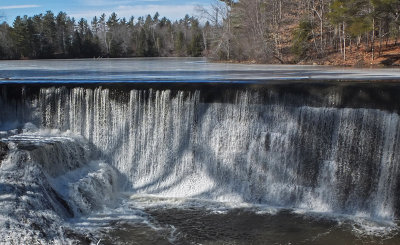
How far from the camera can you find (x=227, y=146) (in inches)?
414

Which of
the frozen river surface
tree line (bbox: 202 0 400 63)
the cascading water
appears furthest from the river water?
tree line (bbox: 202 0 400 63)

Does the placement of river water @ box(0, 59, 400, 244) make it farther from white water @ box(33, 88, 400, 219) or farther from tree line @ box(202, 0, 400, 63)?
tree line @ box(202, 0, 400, 63)

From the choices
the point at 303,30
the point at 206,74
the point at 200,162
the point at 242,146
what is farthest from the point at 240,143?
the point at 303,30

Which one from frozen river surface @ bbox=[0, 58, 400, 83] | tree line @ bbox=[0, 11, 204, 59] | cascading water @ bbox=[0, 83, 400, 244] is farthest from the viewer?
tree line @ bbox=[0, 11, 204, 59]

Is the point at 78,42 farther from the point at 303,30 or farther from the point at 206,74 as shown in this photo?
the point at 206,74

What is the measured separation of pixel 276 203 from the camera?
967cm

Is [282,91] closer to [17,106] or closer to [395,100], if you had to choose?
[395,100]

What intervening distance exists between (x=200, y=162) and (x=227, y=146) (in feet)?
2.68

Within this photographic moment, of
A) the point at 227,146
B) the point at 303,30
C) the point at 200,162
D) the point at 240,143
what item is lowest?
the point at 200,162

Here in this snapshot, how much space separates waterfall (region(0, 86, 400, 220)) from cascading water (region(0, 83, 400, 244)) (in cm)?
2

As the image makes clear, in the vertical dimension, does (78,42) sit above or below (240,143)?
above

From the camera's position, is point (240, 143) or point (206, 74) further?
point (206, 74)

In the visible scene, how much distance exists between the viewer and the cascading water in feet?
30.1

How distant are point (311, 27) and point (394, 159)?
18.5 metres
